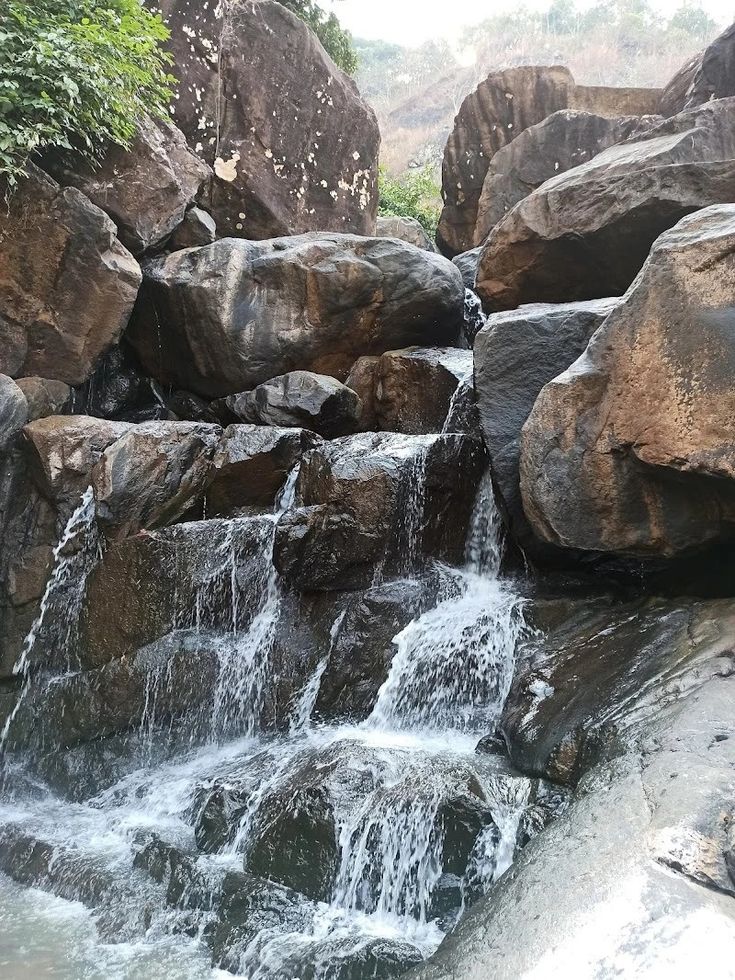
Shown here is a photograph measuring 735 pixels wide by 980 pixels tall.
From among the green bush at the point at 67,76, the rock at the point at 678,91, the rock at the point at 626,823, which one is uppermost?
the rock at the point at 678,91

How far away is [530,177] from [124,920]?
38.4 feet

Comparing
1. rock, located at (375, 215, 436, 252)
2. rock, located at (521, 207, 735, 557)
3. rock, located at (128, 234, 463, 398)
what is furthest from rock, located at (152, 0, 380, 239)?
rock, located at (521, 207, 735, 557)

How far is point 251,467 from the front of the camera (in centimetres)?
723

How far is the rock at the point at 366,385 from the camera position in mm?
8672

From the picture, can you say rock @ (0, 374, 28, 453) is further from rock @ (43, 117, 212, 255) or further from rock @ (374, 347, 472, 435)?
rock @ (374, 347, 472, 435)

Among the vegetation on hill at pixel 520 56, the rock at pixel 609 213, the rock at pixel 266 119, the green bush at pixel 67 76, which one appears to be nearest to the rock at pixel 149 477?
the green bush at pixel 67 76

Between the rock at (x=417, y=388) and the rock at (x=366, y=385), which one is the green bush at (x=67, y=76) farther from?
the rock at (x=417, y=388)

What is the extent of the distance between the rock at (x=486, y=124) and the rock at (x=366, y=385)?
592cm

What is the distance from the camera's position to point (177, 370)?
372 inches

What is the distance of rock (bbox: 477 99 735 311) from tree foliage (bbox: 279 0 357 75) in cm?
770

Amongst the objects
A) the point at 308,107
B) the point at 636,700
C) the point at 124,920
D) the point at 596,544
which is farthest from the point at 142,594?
the point at 308,107

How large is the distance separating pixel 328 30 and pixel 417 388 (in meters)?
9.42

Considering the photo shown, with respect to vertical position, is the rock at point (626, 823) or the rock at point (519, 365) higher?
Result: the rock at point (519, 365)

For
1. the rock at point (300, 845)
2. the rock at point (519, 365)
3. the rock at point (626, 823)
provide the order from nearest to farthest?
1. the rock at point (626, 823)
2. the rock at point (300, 845)
3. the rock at point (519, 365)
